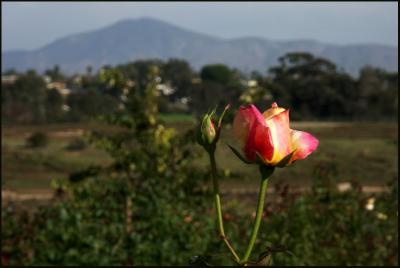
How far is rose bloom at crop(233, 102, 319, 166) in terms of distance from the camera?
80 cm

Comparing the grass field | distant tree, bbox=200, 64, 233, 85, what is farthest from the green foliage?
distant tree, bbox=200, 64, 233, 85

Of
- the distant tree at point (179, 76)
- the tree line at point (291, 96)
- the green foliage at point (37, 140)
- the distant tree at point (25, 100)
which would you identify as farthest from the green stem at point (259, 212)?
the distant tree at point (179, 76)

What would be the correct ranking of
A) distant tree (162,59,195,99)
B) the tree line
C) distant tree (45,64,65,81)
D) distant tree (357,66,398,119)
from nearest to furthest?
the tree line
distant tree (357,66,398,119)
distant tree (162,59,195,99)
distant tree (45,64,65,81)

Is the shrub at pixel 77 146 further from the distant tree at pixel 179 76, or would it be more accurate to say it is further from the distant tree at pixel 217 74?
the distant tree at pixel 217 74

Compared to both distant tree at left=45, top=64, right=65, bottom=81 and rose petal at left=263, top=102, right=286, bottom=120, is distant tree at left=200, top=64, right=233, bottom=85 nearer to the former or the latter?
distant tree at left=45, top=64, right=65, bottom=81

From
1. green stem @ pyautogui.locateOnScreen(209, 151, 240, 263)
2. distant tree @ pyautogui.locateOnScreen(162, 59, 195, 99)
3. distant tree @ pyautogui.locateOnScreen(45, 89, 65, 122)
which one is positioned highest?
green stem @ pyautogui.locateOnScreen(209, 151, 240, 263)

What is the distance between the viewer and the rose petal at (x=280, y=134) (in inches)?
31.8

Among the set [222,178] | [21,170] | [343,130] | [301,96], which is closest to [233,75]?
[301,96]

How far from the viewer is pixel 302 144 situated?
32.9 inches

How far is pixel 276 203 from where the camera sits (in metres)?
4.49

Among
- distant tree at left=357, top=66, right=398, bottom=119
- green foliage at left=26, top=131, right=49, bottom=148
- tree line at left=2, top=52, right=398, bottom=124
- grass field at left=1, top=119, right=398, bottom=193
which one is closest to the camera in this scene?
grass field at left=1, top=119, right=398, bottom=193

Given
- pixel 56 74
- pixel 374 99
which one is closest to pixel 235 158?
pixel 374 99

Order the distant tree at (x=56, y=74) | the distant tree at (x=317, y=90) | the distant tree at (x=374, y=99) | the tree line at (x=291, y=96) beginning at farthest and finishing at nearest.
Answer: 1. the distant tree at (x=56, y=74)
2. the distant tree at (x=374, y=99)
3. the tree line at (x=291, y=96)
4. the distant tree at (x=317, y=90)

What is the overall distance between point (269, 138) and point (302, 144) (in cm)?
5
